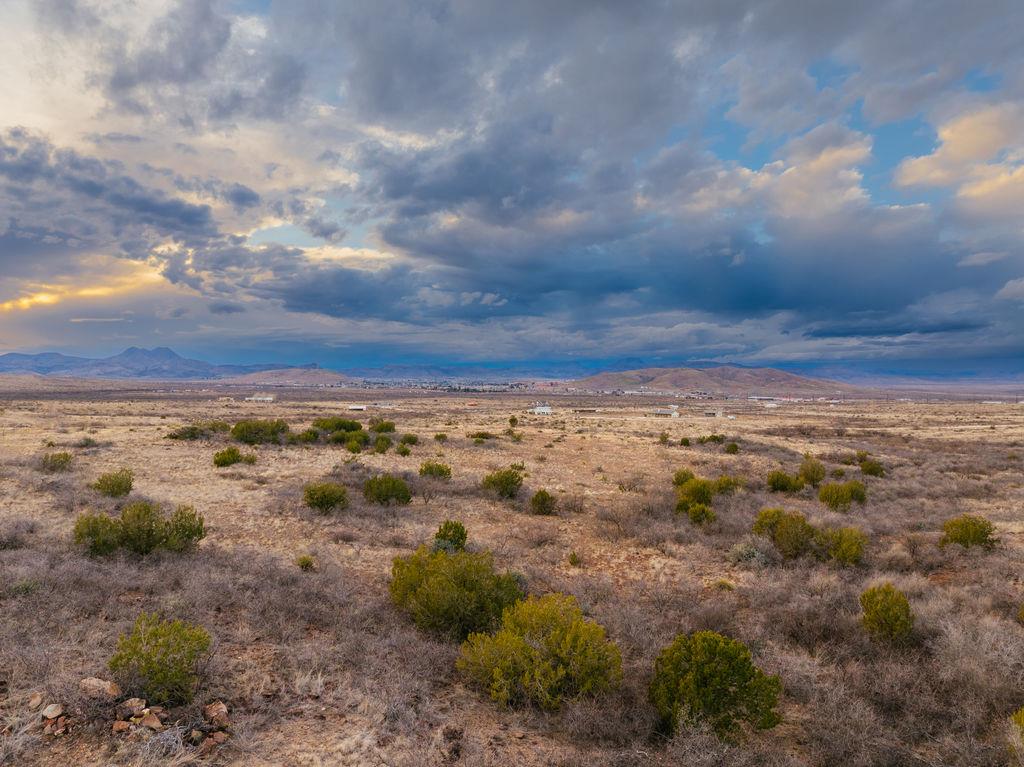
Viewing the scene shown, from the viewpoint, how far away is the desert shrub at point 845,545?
10805mm

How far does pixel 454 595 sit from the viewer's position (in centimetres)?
737

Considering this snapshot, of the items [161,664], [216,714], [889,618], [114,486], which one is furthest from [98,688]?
[114,486]

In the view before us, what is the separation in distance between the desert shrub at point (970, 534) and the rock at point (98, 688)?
51.9 feet

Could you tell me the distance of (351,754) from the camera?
469 centimetres

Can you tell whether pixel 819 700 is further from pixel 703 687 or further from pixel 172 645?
pixel 172 645

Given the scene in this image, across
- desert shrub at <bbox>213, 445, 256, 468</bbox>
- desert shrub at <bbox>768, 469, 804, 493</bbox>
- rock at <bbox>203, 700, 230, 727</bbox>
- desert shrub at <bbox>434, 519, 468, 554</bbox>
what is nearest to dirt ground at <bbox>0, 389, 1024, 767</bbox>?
rock at <bbox>203, 700, 230, 727</bbox>

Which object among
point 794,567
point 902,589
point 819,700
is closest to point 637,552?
point 794,567

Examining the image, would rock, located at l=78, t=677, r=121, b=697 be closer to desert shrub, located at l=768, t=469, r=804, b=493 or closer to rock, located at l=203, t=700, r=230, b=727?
rock, located at l=203, t=700, r=230, b=727

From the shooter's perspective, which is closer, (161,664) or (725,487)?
(161,664)

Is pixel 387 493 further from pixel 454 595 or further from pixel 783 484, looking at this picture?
pixel 783 484

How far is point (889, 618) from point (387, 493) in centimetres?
1260

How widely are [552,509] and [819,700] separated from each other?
10.5 meters

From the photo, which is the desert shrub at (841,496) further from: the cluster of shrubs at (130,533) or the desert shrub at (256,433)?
the desert shrub at (256,433)

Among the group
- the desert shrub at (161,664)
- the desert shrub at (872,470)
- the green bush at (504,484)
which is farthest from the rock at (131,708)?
the desert shrub at (872,470)
